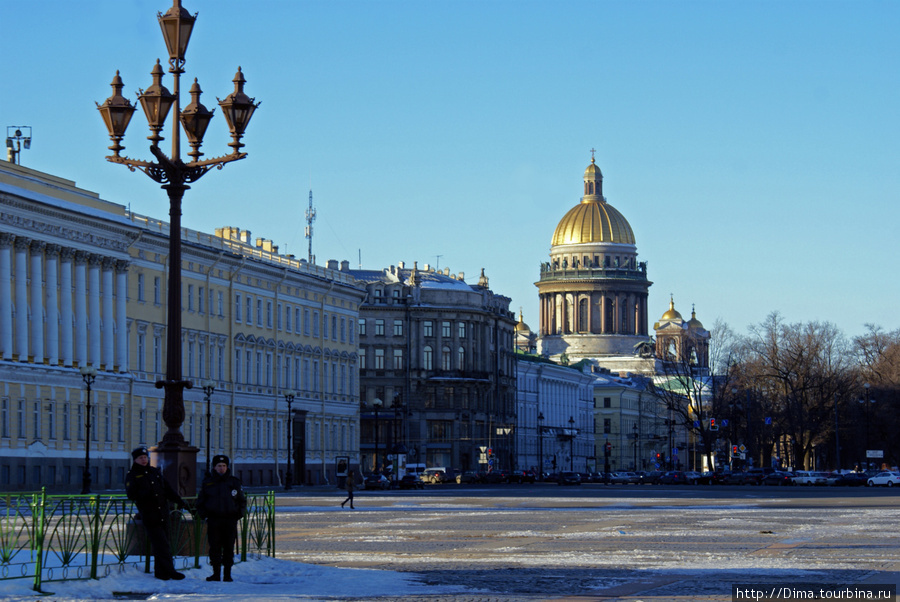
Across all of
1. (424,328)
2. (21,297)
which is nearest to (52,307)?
(21,297)

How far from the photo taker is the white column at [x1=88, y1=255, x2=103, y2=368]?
71.9 m

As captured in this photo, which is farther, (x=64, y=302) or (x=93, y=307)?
(x=93, y=307)

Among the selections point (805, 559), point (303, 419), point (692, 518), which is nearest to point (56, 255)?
point (303, 419)

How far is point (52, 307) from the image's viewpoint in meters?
69.1

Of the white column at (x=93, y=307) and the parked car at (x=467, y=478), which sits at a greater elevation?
the white column at (x=93, y=307)

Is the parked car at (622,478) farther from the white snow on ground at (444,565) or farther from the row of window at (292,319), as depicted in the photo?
the white snow on ground at (444,565)

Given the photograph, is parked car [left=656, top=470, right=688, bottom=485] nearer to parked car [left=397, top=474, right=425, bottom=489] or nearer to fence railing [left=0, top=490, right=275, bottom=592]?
parked car [left=397, top=474, right=425, bottom=489]

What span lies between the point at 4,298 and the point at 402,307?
2830 inches

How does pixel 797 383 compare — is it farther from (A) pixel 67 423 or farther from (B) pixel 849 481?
(A) pixel 67 423

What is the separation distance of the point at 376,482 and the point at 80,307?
23520 millimetres

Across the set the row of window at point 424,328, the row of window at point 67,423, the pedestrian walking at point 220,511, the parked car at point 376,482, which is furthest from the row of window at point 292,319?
the pedestrian walking at point 220,511

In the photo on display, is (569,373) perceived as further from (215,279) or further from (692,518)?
(692,518)

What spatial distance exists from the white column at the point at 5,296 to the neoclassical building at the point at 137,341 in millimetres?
67

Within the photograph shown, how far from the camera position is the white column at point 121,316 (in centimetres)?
7425
